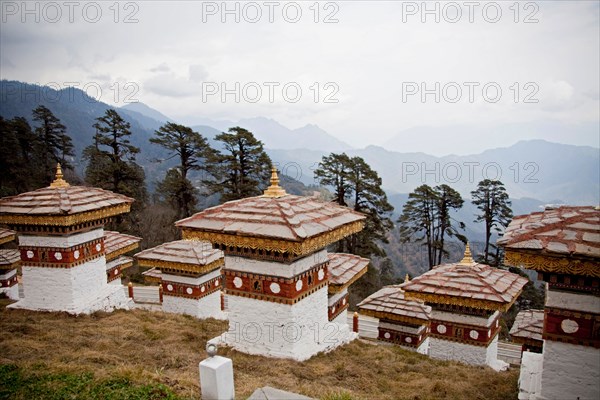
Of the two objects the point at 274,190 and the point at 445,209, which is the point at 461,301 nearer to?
the point at 274,190

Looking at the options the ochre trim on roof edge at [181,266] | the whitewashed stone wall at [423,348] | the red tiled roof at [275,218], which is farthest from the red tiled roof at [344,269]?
the ochre trim on roof edge at [181,266]

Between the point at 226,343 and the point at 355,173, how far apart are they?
58.6 feet

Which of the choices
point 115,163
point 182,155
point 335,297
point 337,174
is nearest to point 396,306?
point 335,297

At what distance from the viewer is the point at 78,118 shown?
12519cm

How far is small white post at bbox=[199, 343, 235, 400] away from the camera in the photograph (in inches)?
192

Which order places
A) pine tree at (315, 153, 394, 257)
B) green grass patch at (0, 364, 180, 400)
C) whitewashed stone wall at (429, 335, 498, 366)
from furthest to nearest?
pine tree at (315, 153, 394, 257) → whitewashed stone wall at (429, 335, 498, 366) → green grass patch at (0, 364, 180, 400)

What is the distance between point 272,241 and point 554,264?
4287 mm

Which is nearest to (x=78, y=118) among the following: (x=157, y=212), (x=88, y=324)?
(x=157, y=212)

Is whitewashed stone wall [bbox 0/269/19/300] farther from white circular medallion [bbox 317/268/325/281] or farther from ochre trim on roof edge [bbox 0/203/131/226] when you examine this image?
white circular medallion [bbox 317/268/325/281]

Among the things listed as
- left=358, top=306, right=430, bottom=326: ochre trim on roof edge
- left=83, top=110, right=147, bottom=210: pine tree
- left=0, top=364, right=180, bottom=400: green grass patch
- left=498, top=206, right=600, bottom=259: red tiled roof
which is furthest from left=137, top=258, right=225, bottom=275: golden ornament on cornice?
left=83, top=110, right=147, bottom=210: pine tree

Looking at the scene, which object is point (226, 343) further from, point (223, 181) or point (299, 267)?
point (223, 181)

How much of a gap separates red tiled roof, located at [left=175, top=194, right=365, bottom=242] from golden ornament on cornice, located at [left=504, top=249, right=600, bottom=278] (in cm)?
316

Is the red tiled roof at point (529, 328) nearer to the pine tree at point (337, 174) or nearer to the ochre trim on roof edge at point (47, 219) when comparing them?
the ochre trim on roof edge at point (47, 219)

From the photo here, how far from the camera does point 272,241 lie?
7.09 m
